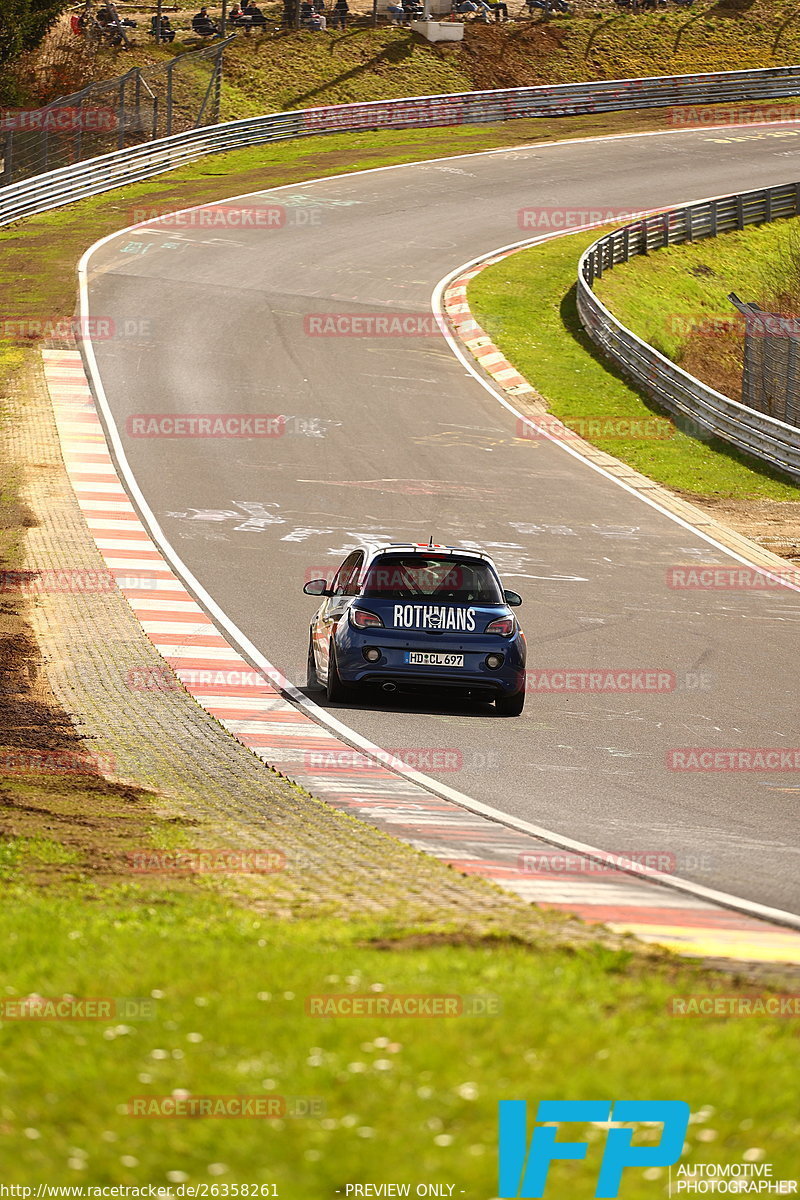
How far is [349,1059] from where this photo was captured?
4965 millimetres

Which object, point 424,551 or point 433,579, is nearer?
point 433,579

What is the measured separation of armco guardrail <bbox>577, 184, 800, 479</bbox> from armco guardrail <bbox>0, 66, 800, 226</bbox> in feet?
47.1

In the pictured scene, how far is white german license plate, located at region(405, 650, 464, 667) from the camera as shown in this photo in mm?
14547

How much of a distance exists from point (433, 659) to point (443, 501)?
11365mm

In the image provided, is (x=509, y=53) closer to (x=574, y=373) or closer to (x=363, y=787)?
(x=574, y=373)

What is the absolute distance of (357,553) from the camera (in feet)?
52.4

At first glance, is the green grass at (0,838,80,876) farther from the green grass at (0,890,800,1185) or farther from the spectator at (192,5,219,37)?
the spectator at (192,5,219,37)

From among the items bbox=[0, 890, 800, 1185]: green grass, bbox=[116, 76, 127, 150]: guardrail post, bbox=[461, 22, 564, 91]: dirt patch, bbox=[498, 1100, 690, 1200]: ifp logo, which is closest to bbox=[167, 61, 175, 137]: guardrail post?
bbox=[116, 76, 127, 150]: guardrail post

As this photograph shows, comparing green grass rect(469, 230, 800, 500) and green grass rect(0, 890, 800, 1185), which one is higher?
green grass rect(0, 890, 800, 1185)

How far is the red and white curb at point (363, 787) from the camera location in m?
7.61

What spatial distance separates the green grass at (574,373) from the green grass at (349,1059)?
75.5ft

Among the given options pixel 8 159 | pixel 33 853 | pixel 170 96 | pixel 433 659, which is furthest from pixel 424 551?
pixel 170 96

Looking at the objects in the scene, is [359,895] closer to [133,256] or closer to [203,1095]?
[203,1095]

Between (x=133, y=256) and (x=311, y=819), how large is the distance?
35.5 meters
